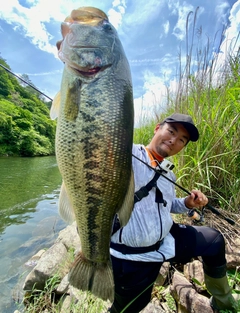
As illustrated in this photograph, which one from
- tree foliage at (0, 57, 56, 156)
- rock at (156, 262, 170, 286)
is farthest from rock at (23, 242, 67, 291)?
tree foliage at (0, 57, 56, 156)

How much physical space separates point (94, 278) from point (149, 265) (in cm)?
67

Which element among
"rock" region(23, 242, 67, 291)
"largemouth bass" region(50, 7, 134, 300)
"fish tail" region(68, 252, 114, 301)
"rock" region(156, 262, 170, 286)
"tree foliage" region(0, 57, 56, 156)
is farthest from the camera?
"tree foliage" region(0, 57, 56, 156)

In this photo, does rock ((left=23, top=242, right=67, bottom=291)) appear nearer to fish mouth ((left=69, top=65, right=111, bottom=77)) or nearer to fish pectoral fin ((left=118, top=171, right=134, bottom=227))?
fish pectoral fin ((left=118, top=171, right=134, bottom=227))

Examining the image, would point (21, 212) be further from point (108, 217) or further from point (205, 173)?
point (108, 217)

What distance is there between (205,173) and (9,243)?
5.39m

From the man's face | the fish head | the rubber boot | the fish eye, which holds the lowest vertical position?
the rubber boot

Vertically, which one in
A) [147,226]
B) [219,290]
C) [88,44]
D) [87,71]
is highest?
[88,44]

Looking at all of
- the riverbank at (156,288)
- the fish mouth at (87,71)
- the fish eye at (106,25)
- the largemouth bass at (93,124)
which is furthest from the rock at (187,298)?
the fish eye at (106,25)

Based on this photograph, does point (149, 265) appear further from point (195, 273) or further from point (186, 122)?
point (186, 122)

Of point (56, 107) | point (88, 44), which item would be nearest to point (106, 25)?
point (88, 44)

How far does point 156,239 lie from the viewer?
6.04 ft

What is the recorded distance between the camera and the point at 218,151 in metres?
3.34

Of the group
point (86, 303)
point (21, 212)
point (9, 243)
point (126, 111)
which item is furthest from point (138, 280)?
point (21, 212)

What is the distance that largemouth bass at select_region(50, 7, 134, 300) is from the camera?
3.76 feet
